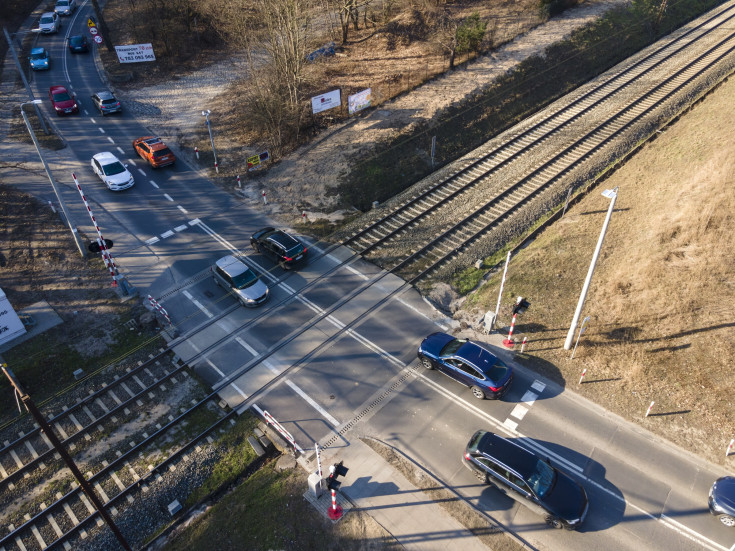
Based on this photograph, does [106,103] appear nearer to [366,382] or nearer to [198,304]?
[198,304]

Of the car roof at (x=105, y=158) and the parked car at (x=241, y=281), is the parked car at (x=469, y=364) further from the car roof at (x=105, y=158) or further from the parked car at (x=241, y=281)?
the car roof at (x=105, y=158)

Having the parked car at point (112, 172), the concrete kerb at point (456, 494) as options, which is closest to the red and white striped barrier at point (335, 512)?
the concrete kerb at point (456, 494)

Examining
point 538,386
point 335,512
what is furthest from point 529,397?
point 335,512

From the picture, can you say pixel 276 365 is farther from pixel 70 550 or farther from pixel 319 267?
pixel 70 550

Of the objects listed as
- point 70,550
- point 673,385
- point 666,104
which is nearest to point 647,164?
point 666,104

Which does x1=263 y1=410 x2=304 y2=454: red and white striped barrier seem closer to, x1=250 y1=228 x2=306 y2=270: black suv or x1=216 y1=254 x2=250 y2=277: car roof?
x1=216 y1=254 x2=250 y2=277: car roof
